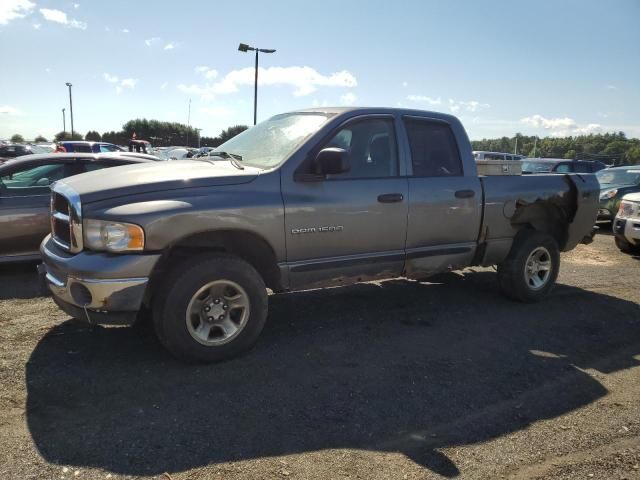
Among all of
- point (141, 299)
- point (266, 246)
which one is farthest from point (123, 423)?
point (266, 246)

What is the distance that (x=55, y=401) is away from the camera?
3260mm

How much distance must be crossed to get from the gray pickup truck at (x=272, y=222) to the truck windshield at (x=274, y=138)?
2 cm

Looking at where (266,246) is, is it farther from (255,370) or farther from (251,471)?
(251,471)

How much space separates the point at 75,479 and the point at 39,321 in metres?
2.61

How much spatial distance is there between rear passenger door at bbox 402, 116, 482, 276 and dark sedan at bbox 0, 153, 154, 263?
4.57m

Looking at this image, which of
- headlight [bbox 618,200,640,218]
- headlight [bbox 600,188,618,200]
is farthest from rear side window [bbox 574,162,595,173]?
headlight [bbox 618,200,640,218]

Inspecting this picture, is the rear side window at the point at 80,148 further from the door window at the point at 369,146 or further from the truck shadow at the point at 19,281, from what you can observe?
the door window at the point at 369,146

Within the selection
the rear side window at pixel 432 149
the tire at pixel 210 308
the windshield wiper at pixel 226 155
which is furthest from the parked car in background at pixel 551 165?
the tire at pixel 210 308

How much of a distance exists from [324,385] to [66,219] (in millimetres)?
2276

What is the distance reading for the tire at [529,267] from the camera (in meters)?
5.62

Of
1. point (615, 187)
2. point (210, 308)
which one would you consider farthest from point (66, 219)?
point (615, 187)

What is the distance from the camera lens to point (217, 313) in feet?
12.6

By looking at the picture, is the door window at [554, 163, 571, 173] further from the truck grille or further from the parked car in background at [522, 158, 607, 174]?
the truck grille

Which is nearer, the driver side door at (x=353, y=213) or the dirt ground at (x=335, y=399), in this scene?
the dirt ground at (x=335, y=399)
